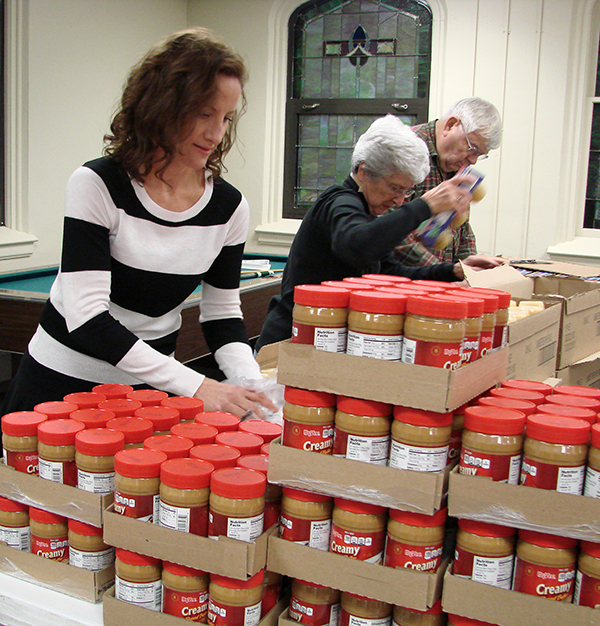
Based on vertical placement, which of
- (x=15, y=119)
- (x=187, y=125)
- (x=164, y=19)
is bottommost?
(x=187, y=125)

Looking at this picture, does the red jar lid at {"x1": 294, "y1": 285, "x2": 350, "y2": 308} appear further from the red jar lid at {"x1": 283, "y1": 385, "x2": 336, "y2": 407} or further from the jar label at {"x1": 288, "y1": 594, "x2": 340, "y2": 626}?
the jar label at {"x1": 288, "y1": 594, "x2": 340, "y2": 626}

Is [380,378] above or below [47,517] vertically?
above

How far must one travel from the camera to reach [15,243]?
185 inches

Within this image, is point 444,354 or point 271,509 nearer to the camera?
point 444,354

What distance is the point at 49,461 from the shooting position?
1153 millimetres

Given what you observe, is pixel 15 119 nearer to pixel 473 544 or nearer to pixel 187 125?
pixel 187 125

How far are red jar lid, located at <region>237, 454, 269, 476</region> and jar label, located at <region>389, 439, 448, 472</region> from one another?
0.70 ft

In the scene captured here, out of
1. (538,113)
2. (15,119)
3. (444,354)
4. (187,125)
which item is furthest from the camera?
(538,113)

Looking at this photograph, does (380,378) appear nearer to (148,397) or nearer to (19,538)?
(148,397)

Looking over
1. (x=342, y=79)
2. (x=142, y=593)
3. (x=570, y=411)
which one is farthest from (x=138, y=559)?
(x=342, y=79)

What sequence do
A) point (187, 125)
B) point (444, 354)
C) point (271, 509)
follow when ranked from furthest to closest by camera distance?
point (187, 125), point (271, 509), point (444, 354)

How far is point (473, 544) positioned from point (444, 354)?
0.28 meters

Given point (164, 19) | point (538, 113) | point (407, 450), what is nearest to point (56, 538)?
point (407, 450)

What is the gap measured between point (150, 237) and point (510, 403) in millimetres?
945
